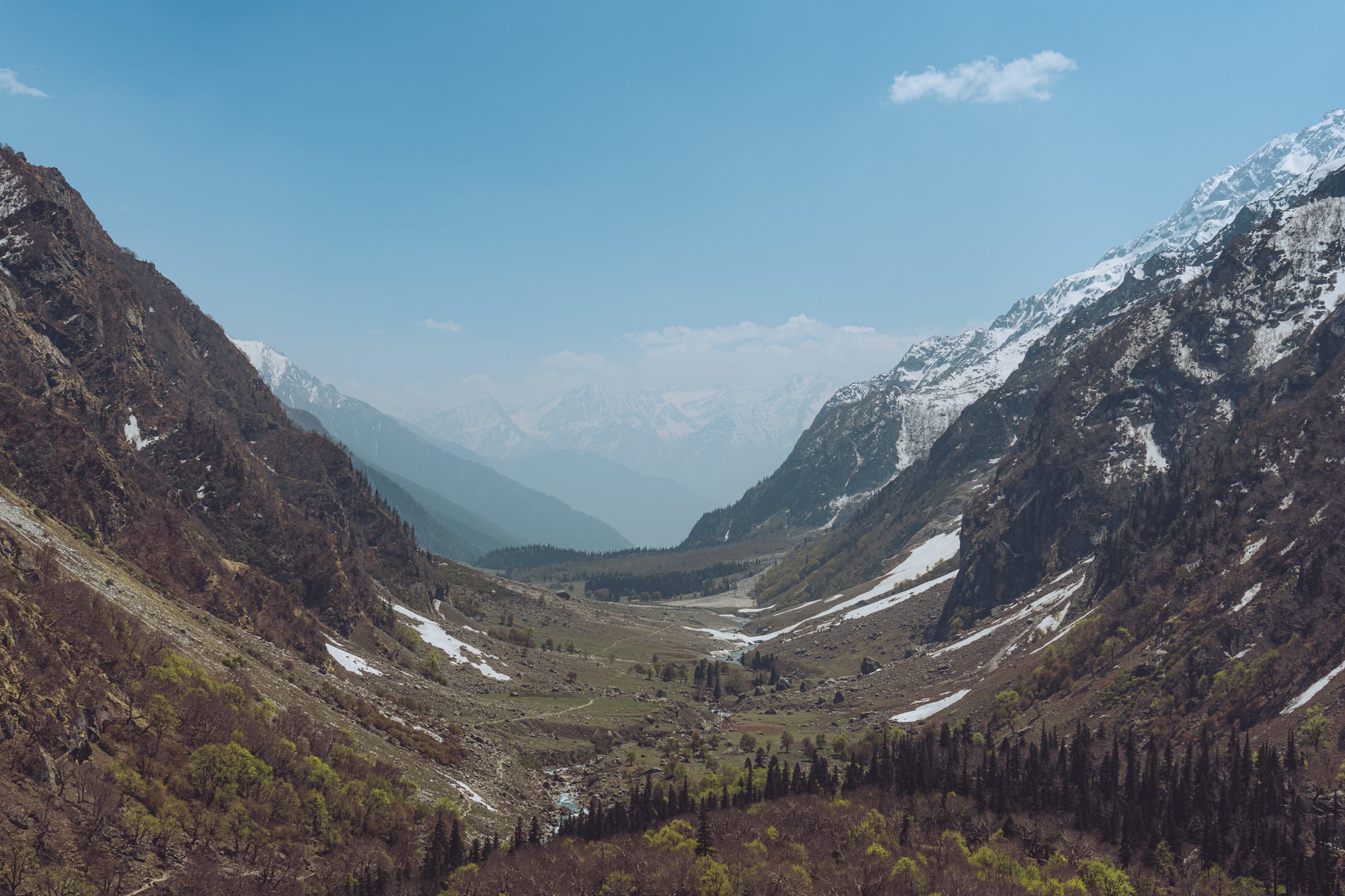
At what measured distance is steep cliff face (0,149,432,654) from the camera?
4144 inches

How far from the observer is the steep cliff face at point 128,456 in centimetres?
10525

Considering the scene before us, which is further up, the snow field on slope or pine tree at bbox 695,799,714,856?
pine tree at bbox 695,799,714,856

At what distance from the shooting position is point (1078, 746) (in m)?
104

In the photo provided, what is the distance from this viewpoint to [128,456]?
127812 millimetres

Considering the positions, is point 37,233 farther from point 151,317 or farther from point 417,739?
point 417,739

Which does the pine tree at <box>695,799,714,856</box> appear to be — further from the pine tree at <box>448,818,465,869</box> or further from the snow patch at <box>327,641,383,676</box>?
the snow patch at <box>327,641,383,676</box>

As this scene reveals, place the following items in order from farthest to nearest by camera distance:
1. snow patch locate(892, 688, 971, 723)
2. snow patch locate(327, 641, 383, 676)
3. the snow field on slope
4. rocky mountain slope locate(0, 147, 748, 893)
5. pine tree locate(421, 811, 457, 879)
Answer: the snow field on slope → snow patch locate(892, 688, 971, 723) → snow patch locate(327, 641, 383, 676) → pine tree locate(421, 811, 457, 879) → rocky mountain slope locate(0, 147, 748, 893)

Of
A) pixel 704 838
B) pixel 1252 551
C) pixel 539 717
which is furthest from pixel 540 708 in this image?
pixel 1252 551

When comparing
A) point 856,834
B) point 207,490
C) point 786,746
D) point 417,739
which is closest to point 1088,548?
point 786,746

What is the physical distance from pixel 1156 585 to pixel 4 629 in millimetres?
152950

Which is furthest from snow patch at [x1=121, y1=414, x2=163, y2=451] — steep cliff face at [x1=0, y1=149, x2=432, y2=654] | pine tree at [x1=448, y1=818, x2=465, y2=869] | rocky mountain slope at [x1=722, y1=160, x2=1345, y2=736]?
rocky mountain slope at [x1=722, y1=160, x2=1345, y2=736]

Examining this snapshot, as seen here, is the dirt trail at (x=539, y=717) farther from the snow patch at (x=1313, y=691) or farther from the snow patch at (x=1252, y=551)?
the snow patch at (x=1252, y=551)

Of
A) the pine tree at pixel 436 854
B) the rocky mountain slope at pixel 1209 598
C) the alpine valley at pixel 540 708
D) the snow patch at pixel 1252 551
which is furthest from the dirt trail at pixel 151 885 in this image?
the snow patch at pixel 1252 551

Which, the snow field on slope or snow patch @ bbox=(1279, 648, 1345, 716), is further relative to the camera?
the snow field on slope
